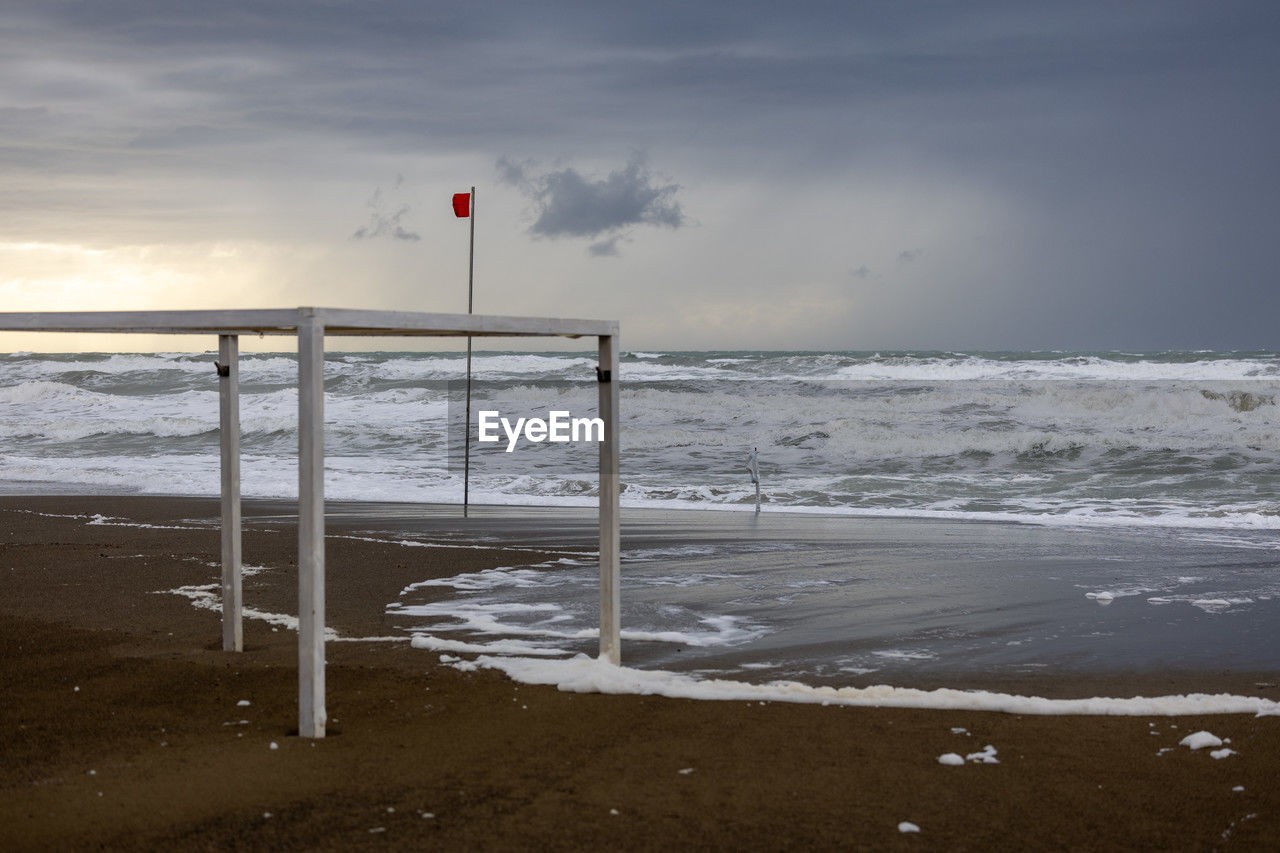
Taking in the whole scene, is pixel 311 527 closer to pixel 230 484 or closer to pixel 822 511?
pixel 230 484

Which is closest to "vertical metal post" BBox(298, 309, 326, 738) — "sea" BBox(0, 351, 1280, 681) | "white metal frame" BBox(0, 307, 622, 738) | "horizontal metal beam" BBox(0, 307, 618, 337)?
"white metal frame" BBox(0, 307, 622, 738)

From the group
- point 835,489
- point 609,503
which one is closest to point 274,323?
point 609,503

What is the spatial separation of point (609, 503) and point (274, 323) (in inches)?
89.2

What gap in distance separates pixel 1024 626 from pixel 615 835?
5184mm

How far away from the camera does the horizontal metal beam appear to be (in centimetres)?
560

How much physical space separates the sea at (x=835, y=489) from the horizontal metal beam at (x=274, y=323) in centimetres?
255

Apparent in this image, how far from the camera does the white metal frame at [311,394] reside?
17.9 ft

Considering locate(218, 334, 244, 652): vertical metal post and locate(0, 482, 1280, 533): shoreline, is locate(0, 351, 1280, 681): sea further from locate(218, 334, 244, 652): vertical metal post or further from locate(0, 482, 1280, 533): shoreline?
locate(218, 334, 244, 652): vertical metal post

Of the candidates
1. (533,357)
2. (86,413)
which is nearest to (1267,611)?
(86,413)

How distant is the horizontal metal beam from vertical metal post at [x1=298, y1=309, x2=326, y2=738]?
19 centimetres

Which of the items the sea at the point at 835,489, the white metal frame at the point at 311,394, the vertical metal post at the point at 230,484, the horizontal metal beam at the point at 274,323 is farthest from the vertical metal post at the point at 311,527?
the sea at the point at 835,489

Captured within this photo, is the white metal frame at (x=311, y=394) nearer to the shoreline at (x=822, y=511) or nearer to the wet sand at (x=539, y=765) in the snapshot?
the wet sand at (x=539, y=765)

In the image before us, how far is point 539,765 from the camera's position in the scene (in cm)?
525

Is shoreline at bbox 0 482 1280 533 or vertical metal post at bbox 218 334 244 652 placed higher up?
vertical metal post at bbox 218 334 244 652
